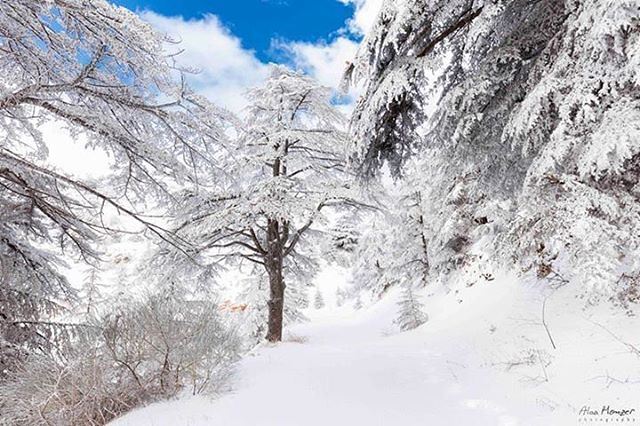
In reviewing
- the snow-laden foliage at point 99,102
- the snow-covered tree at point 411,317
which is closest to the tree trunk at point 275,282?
the snow-covered tree at point 411,317

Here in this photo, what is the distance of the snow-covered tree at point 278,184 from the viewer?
8539mm

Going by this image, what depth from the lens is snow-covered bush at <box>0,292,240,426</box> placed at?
13.3 ft

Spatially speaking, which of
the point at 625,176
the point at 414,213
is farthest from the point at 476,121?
the point at 414,213

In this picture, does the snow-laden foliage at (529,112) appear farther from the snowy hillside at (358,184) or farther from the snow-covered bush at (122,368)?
the snow-covered bush at (122,368)

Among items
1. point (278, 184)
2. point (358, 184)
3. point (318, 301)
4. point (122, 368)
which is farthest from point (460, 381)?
point (318, 301)

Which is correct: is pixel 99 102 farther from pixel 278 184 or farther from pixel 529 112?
pixel 278 184

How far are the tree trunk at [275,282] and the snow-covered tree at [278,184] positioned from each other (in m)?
0.02

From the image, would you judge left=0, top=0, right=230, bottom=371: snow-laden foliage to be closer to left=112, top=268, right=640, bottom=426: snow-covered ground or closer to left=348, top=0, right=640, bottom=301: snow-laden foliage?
left=112, top=268, right=640, bottom=426: snow-covered ground

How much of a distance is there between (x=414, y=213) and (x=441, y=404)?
42.5 ft

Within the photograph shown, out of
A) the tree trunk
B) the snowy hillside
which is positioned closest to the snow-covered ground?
the snowy hillside

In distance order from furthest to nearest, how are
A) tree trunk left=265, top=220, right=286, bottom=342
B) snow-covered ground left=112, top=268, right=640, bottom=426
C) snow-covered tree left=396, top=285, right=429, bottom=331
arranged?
snow-covered tree left=396, top=285, right=429, bottom=331 → tree trunk left=265, top=220, right=286, bottom=342 → snow-covered ground left=112, top=268, right=640, bottom=426

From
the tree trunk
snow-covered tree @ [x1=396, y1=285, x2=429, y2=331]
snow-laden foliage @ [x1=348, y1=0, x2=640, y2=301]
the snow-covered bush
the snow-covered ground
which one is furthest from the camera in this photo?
snow-covered tree @ [x1=396, y1=285, x2=429, y2=331]

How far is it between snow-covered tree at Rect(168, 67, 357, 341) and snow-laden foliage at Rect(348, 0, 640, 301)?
2883mm

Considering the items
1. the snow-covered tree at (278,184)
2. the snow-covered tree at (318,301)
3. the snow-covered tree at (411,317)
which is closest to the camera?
the snow-covered tree at (278,184)
